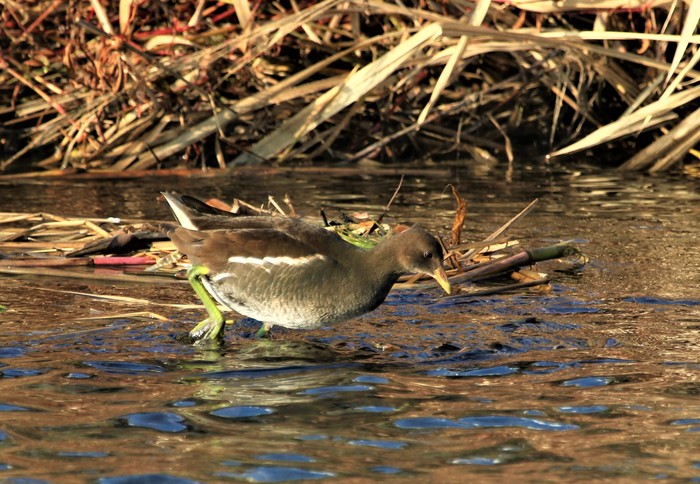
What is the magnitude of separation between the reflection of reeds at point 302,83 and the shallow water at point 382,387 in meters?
3.04

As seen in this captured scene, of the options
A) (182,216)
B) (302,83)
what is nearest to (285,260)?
(182,216)

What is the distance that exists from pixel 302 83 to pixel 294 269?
6.15 metres

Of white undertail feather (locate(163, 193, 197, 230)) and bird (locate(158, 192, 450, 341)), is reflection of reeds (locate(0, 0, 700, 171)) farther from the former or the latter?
bird (locate(158, 192, 450, 341))

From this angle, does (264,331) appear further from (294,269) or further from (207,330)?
(294,269)

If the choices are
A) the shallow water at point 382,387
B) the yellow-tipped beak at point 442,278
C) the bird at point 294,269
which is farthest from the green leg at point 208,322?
the yellow-tipped beak at point 442,278

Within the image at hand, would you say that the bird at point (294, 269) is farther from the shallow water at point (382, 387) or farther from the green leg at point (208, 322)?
the shallow water at point (382, 387)

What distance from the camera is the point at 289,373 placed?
4770 mm

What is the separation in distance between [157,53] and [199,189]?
1.85 meters

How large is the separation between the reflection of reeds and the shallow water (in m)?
3.04

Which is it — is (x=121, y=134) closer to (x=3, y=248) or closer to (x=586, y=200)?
(x=3, y=248)

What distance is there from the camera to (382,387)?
453 centimetres

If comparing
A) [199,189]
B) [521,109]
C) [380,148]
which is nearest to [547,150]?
[521,109]

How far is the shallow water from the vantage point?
3.66 meters

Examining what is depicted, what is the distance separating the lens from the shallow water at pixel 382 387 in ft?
12.0
